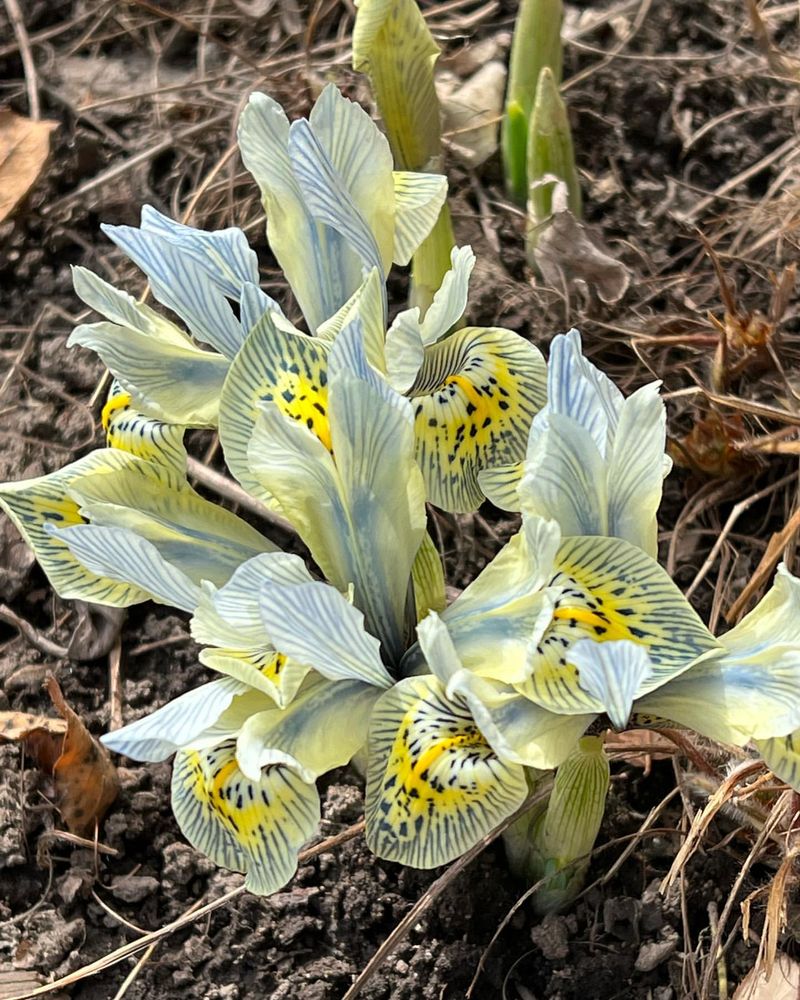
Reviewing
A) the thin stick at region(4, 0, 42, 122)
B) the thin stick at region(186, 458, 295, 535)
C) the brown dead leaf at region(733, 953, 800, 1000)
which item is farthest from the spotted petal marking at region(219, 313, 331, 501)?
the thin stick at region(4, 0, 42, 122)

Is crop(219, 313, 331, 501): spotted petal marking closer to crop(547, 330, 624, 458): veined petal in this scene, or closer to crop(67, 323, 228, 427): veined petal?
crop(67, 323, 228, 427): veined petal

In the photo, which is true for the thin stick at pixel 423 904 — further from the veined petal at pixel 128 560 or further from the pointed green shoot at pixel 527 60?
the pointed green shoot at pixel 527 60

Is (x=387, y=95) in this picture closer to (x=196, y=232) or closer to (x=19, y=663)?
(x=196, y=232)

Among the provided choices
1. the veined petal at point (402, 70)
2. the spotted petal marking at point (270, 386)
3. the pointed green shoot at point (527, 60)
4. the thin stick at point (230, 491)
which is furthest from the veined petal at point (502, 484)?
the pointed green shoot at point (527, 60)

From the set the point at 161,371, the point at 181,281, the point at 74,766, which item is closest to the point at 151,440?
the point at 161,371

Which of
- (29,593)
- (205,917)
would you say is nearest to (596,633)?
(205,917)

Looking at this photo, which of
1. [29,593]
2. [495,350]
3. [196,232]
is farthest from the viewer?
[29,593]
